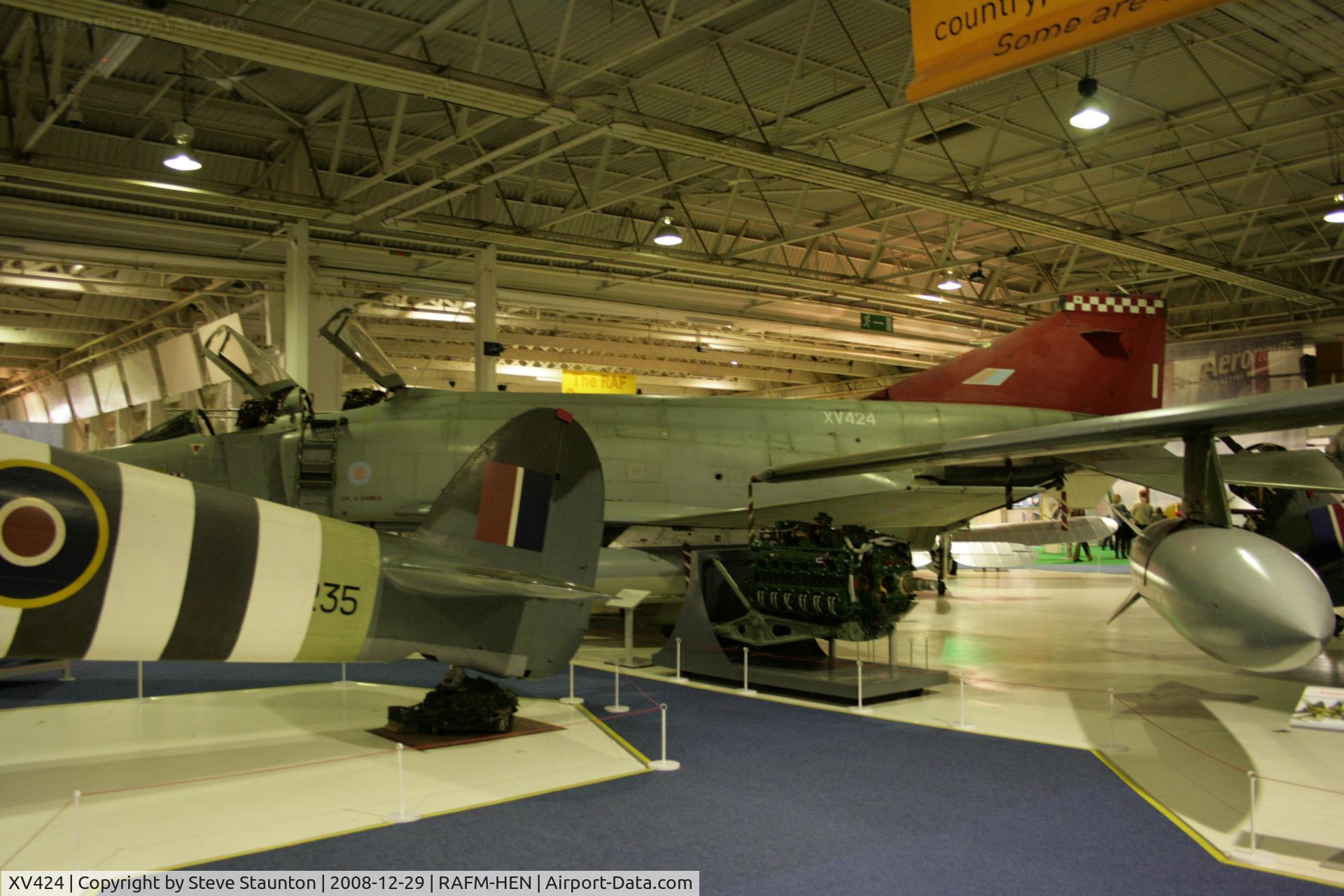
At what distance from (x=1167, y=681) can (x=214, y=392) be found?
59.1ft

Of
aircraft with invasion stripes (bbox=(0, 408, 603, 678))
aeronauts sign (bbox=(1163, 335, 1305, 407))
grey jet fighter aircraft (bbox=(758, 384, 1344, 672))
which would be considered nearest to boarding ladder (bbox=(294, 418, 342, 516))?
aircraft with invasion stripes (bbox=(0, 408, 603, 678))

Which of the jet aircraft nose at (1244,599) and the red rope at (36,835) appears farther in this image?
the jet aircraft nose at (1244,599)

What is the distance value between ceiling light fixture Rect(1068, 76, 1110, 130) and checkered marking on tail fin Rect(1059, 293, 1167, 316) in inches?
131

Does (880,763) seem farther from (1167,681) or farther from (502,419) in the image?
(502,419)

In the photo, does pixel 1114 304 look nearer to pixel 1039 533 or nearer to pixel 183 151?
pixel 1039 533

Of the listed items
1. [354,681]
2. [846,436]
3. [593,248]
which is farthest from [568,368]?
[354,681]

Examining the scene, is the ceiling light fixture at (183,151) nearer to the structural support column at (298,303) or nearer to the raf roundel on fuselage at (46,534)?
the structural support column at (298,303)

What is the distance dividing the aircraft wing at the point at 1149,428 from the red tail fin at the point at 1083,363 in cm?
549

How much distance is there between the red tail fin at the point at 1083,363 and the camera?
1170cm

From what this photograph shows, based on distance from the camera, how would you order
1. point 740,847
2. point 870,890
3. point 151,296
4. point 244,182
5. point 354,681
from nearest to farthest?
1. point 870,890
2. point 740,847
3. point 354,681
4. point 244,182
5. point 151,296

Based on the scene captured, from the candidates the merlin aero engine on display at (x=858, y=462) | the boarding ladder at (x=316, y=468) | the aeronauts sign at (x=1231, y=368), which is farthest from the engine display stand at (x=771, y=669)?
the aeronauts sign at (x=1231, y=368)

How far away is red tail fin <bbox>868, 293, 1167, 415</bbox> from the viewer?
38.4 ft

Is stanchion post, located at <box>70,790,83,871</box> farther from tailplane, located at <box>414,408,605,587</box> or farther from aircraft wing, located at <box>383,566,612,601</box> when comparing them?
tailplane, located at <box>414,408,605,587</box>

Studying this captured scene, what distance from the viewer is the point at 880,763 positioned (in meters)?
5.46
